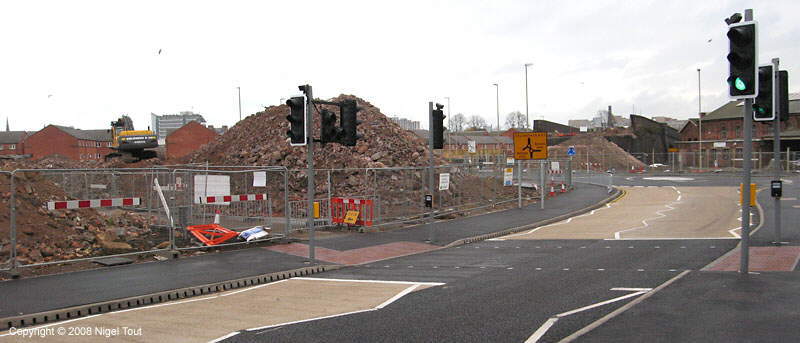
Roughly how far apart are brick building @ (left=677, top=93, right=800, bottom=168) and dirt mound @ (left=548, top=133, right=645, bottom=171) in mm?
7555

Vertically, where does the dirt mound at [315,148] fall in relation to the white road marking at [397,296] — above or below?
above

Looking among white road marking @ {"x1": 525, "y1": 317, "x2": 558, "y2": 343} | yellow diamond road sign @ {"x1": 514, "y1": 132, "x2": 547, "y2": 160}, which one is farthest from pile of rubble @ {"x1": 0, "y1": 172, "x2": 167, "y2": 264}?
yellow diamond road sign @ {"x1": 514, "y1": 132, "x2": 547, "y2": 160}

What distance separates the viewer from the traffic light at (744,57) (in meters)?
8.45

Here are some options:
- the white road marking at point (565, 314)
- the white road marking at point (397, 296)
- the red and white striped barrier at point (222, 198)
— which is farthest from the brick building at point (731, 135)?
the white road marking at point (397, 296)

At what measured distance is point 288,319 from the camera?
8211mm

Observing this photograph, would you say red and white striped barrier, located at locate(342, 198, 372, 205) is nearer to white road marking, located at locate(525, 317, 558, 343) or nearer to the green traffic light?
white road marking, located at locate(525, 317, 558, 343)

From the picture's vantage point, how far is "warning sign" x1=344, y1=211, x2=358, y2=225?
18.9 metres

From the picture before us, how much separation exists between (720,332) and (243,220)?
1495 centimetres

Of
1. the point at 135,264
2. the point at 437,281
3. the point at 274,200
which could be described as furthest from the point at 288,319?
the point at 274,200

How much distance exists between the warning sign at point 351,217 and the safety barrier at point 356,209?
111 mm

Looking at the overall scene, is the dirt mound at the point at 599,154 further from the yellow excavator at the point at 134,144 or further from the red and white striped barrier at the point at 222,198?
the red and white striped barrier at the point at 222,198

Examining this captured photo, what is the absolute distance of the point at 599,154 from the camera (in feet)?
268

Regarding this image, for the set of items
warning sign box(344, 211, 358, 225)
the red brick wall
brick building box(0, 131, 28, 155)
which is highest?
brick building box(0, 131, 28, 155)

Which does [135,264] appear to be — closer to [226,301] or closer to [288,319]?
[226,301]
